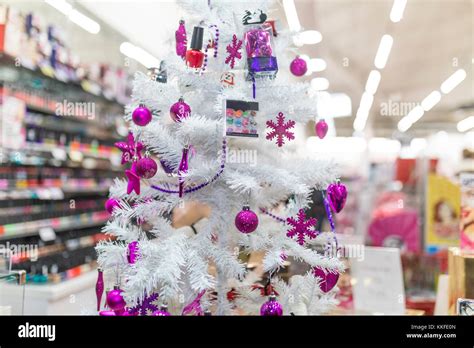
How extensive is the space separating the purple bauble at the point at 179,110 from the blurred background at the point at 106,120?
373mm

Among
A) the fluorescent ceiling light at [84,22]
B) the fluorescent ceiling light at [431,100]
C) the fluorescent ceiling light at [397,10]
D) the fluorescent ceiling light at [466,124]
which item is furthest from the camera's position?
the fluorescent ceiling light at [466,124]

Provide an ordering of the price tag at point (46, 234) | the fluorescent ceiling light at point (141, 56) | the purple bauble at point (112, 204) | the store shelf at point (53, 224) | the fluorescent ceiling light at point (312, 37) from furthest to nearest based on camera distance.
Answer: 1. the fluorescent ceiling light at point (312, 37)
2. the price tag at point (46, 234)
3. the store shelf at point (53, 224)
4. the fluorescent ceiling light at point (141, 56)
5. the purple bauble at point (112, 204)

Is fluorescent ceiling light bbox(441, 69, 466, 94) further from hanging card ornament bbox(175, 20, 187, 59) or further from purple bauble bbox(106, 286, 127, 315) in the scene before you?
purple bauble bbox(106, 286, 127, 315)

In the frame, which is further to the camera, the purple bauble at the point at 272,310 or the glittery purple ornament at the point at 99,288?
the glittery purple ornament at the point at 99,288

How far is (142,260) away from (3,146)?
226 cm

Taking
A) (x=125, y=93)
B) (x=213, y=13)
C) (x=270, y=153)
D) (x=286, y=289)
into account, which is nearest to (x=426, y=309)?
(x=286, y=289)

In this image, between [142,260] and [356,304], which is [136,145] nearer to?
[142,260]

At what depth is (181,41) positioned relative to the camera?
1.60 metres

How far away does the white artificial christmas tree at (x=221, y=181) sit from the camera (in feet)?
4.87

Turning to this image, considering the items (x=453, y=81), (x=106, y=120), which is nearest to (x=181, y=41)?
(x=106, y=120)

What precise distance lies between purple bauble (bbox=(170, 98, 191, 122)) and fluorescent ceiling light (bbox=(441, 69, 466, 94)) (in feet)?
22.9

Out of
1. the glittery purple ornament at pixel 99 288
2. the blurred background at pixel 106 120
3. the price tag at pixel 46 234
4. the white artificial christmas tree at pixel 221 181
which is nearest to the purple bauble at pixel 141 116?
the white artificial christmas tree at pixel 221 181

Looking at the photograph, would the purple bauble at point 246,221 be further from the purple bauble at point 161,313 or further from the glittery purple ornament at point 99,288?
the glittery purple ornament at point 99,288

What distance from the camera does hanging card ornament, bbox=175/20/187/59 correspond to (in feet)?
5.24
